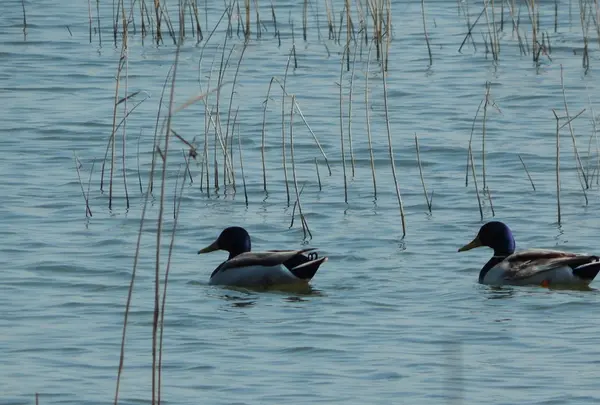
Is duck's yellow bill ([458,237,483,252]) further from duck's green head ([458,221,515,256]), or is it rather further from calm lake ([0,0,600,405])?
calm lake ([0,0,600,405])

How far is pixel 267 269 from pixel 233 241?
557 millimetres

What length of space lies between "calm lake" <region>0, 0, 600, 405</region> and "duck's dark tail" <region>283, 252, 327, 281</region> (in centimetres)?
13

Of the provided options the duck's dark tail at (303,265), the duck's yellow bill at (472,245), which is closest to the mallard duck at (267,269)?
the duck's dark tail at (303,265)

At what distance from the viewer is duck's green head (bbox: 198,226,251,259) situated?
10.6 m

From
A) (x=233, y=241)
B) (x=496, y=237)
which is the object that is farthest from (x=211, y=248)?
(x=496, y=237)

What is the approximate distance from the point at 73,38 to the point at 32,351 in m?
12.6

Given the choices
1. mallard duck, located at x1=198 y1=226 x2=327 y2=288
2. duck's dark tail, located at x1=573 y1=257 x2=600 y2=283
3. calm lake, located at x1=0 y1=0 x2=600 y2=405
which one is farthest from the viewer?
mallard duck, located at x1=198 y1=226 x2=327 y2=288

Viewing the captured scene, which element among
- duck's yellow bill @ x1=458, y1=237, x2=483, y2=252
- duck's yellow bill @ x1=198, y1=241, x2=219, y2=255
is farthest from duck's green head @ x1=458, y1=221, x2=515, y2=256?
duck's yellow bill @ x1=198, y1=241, x2=219, y2=255

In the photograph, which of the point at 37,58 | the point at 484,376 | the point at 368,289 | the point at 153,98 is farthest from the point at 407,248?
the point at 37,58

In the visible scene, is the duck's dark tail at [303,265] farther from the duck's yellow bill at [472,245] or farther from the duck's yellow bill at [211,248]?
the duck's yellow bill at [472,245]

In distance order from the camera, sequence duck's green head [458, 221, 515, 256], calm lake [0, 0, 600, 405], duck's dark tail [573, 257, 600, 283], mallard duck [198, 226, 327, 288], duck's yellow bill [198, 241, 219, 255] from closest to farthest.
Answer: calm lake [0, 0, 600, 405] < duck's dark tail [573, 257, 600, 283] < mallard duck [198, 226, 327, 288] < duck's green head [458, 221, 515, 256] < duck's yellow bill [198, 241, 219, 255]

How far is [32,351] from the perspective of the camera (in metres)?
8.14

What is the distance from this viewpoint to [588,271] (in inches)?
387

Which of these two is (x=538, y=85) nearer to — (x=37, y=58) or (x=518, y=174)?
(x=518, y=174)
